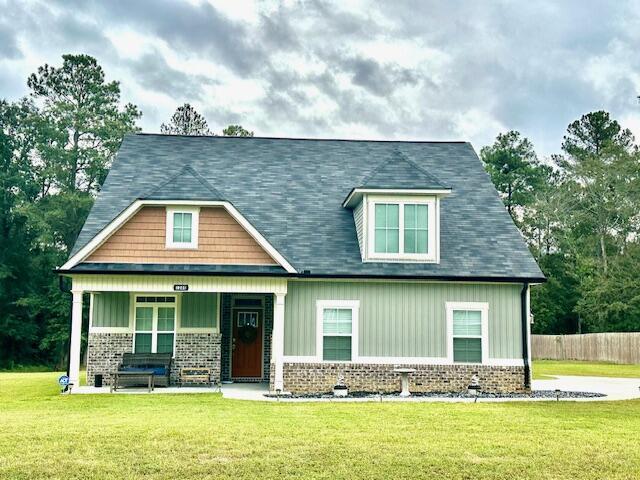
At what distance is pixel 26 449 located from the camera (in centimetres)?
992

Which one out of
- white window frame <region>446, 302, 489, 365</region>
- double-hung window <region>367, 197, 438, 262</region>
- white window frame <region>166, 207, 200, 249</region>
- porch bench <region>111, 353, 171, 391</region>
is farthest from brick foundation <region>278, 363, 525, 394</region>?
white window frame <region>166, 207, 200, 249</region>

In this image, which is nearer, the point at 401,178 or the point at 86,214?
the point at 401,178

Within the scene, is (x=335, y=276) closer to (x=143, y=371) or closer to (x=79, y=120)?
(x=143, y=371)

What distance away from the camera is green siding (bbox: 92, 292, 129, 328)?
19.9 meters

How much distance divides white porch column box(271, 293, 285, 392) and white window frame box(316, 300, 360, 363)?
106cm

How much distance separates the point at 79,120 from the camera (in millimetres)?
44375

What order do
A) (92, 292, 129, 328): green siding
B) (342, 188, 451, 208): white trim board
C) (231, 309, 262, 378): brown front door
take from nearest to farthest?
(342, 188, 451, 208): white trim board
(92, 292, 129, 328): green siding
(231, 309, 262, 378): brown front door

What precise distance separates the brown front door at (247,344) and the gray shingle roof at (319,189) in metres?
2.66

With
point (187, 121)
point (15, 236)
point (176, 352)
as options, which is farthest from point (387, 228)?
point (187, 121)

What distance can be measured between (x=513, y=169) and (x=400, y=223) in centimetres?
3679

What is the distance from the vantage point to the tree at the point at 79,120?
44031mm

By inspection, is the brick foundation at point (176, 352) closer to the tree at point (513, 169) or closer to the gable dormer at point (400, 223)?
the gable dormer at point (400, 223)

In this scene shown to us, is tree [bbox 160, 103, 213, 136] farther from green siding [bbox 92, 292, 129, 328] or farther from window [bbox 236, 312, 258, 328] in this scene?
green siding [bbox 92, 292, 129, 328]

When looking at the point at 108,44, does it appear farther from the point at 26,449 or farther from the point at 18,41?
the point at 26,449
